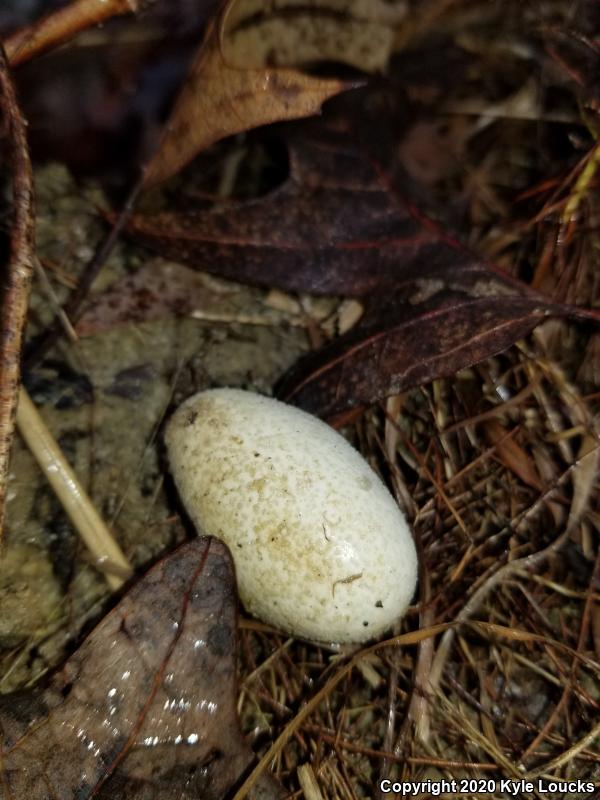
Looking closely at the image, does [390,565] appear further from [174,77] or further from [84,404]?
[174,77]

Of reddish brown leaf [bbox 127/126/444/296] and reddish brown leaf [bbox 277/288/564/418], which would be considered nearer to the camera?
reddish brown leaf [bbox 277/288/564/418]

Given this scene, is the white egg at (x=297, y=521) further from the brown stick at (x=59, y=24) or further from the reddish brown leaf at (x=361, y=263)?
the brown stick at (x=59, y=24)

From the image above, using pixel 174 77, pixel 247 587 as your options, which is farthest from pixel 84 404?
pixel 174 77

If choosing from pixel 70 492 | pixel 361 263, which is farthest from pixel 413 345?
pixel 70 492

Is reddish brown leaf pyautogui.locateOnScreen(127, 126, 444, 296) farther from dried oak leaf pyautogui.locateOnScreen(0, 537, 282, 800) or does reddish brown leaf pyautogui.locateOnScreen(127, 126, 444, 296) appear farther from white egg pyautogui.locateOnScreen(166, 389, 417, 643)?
dried oak leaf pyautogui.locateOnScreen(0, 537, 282, 800)

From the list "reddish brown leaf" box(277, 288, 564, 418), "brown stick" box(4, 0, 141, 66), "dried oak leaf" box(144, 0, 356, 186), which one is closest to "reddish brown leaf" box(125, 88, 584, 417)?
"reddish brown leaf" box(277, 288, 564, 418)

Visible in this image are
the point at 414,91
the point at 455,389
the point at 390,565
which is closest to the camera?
the point at 390,565
